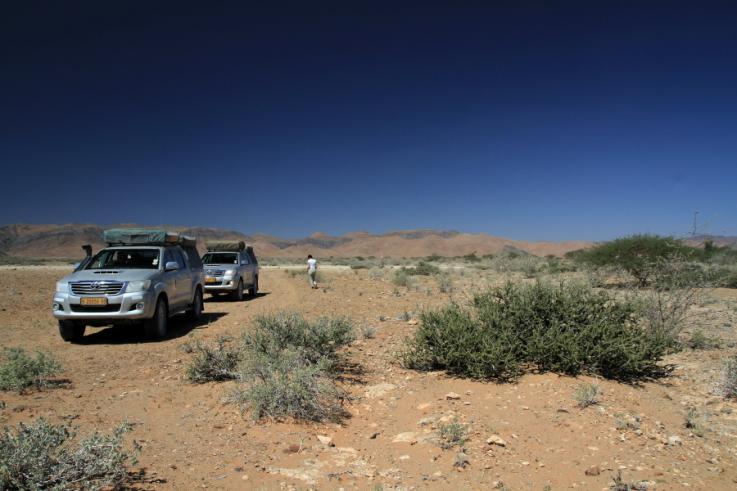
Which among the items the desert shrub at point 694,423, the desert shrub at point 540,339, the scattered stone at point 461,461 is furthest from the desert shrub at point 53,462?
the desert shrub at point 694,423

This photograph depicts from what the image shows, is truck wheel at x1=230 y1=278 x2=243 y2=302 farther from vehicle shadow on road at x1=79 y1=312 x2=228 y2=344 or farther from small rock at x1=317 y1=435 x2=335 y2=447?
small rock at x1=317 y1=435 x2=335 y2=447

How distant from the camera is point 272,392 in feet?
16.6

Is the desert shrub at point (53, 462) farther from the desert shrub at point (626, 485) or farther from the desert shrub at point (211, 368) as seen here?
the desert shrub at point (626, 485)

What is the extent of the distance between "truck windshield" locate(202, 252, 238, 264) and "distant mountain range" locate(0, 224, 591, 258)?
2711 inches

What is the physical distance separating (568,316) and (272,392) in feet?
12.6

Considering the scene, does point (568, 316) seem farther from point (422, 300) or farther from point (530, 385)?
point (422, 300)

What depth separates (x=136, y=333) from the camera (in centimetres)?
979

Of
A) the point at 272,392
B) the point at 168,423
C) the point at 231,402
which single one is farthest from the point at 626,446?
the point at 168,423

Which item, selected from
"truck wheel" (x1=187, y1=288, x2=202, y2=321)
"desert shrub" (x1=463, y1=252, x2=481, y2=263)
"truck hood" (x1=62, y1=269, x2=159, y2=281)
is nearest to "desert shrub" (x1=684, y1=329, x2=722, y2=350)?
"truck hood" (x1=62, y1=269, x2=159, y2=281)

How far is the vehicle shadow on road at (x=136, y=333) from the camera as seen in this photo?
9.03 metres

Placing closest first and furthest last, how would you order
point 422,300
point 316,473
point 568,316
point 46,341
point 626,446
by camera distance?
1. point 316,473
2. point 626,446
3. point 568,316
4. point 46,341
5. point 422,300

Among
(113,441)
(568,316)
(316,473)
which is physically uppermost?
(568,316)

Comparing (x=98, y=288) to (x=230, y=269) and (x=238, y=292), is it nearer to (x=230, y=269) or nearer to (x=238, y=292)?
(x=230, y=269)

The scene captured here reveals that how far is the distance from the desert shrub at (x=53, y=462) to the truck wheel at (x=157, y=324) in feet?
18.6
